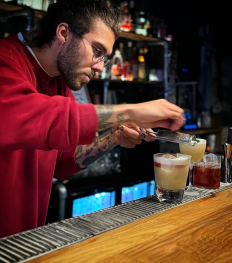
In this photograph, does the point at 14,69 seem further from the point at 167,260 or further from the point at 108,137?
the point at 167,260

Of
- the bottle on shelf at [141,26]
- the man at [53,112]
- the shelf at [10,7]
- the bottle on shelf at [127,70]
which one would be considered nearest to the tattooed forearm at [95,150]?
the man at [53,112]

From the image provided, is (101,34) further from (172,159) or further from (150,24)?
(150,24)

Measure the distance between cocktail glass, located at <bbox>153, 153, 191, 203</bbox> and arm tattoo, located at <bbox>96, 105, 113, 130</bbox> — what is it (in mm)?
334

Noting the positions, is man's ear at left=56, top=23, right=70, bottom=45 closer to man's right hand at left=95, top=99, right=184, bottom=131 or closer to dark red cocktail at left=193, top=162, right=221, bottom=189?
man's right hand at left=95, top=99, right=184, bottom=131

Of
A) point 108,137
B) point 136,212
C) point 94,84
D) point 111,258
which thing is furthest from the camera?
point 94,84

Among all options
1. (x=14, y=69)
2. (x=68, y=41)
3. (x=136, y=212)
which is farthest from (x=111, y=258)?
(x=68, y=41)

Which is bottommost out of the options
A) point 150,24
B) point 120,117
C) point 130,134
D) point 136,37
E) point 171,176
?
point 171,176

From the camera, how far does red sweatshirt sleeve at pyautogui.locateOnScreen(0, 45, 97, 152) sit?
1.03 metres

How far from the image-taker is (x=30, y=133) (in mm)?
1042

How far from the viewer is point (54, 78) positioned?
5.67ft

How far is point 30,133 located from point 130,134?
62 cm

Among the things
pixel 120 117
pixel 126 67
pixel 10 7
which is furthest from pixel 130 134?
pixel 126 67

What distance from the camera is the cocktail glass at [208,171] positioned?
162 cm

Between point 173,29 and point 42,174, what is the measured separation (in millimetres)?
4451
